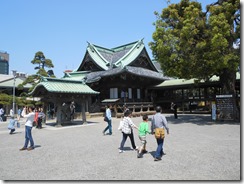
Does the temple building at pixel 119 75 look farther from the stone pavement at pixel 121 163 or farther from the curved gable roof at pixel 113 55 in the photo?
the stone pavement at pixel 121 163

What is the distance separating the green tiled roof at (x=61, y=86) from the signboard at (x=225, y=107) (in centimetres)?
1126

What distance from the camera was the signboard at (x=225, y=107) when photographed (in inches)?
661

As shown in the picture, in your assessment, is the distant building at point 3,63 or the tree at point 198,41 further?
the distant building at point 3,63

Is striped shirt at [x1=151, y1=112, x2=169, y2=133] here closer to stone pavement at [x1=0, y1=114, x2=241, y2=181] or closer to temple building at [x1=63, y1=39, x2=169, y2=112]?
stone pavement at [x1=0, y1=114, x2=241, y2=181]

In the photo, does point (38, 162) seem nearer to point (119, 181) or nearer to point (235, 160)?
point (119, 181)

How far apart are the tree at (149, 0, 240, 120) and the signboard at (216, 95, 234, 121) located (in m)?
0.72

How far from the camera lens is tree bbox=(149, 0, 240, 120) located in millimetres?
14820

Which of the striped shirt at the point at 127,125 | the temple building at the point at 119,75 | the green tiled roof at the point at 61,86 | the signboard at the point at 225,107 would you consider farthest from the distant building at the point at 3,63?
the striped shirt at the point at 127,125

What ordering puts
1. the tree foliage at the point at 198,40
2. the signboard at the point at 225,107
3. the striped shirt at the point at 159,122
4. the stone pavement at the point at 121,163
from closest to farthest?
the stone pavement at the point at 121,163 < the striped shirt at the point at 159,122 < the tree foliage at the point at 198,40 < the signboard at the point at 225,107

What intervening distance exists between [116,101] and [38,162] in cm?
1819

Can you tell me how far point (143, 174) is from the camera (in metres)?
5.39

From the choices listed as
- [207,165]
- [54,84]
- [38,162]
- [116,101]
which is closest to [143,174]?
[207,165]

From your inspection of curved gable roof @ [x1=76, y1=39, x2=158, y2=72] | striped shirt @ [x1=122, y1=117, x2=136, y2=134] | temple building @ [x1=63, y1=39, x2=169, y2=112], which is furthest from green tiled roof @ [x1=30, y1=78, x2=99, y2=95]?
striped shirt @ [x1=122, y1=117, x2=136, y2=134]

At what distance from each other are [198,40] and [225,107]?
5.97 metres
